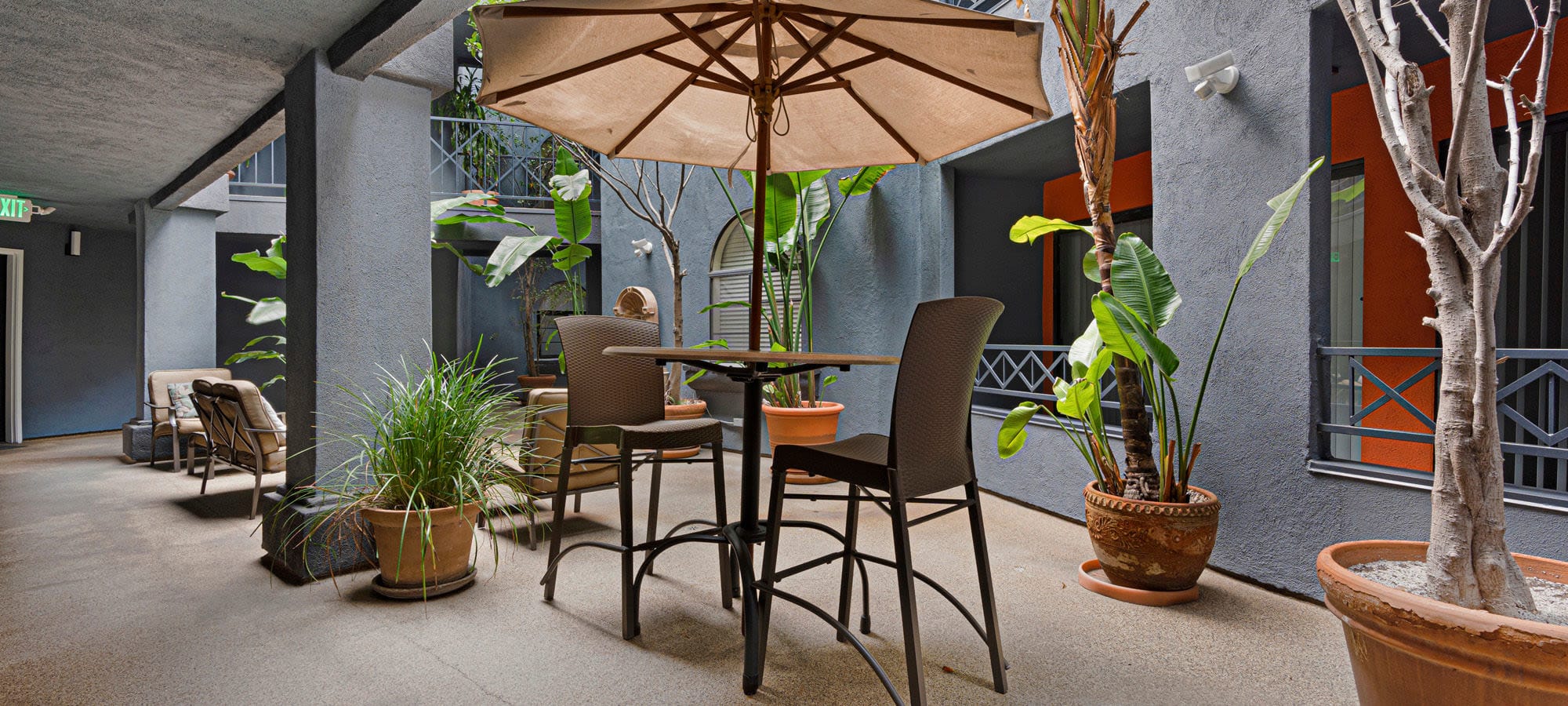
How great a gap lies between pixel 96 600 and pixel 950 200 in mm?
5153

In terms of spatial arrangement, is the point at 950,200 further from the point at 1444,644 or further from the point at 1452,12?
the point at 1444,644

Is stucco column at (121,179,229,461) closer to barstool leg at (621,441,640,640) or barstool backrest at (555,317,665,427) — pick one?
barstool backrest at (555,317,665,427)

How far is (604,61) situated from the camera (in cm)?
231

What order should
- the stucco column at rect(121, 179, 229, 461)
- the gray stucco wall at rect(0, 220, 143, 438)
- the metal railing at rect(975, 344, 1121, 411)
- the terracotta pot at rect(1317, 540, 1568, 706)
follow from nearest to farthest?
the terracotta pot at rect(1317, 540, 1568, 706)
the metal railing at rect(975, 344, 1121, 411)
the stucco column at rect(121, 179, 229, 461)
the gray stucco wall at rect(0, 220, 143, 438)

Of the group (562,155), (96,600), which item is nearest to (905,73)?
(96,600)

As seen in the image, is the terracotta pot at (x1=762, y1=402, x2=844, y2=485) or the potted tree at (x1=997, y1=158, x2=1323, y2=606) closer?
the potted tree at (x1=997, y1=158, x2=1323, y2=606)

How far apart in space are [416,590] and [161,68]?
2.94 meters

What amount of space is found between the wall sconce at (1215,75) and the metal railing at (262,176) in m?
9.39

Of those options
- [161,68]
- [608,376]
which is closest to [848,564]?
[608,376]

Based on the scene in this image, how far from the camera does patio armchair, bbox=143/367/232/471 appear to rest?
5844 mm

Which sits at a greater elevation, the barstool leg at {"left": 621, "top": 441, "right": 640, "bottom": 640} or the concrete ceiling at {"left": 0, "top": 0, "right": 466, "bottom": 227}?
the concrete ceiling at {"left": 0, "top": 0, "right": 466, "bottom": 227}

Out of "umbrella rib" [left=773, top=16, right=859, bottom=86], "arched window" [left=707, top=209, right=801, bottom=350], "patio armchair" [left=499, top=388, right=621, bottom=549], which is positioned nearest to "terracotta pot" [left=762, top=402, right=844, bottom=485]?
"patio armchair" [left=499, top=388, right=621, bottom=549]

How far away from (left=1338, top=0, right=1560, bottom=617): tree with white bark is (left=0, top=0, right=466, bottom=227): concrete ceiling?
3083 millimetres

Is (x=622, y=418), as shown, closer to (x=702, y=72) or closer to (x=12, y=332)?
(x=702, y=72)
